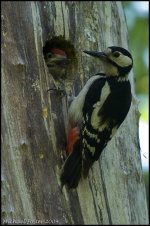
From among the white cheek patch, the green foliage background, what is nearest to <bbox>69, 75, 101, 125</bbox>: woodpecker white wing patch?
the white cheek patch

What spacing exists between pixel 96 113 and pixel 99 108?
0.18ft

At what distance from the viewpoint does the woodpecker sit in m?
5.84

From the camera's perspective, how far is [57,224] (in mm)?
4973

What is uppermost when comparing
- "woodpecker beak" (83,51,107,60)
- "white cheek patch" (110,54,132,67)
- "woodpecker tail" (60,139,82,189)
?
"woodpecker beak" (83,51,107,60)

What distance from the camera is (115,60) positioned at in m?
5.93

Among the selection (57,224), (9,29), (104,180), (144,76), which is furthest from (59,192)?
(144,76)

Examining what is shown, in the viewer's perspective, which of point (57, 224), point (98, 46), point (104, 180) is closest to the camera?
point (57, 224)

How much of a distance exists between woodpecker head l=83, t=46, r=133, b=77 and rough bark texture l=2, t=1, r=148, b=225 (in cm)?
11

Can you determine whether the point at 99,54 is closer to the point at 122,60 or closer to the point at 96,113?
the point at 122,60

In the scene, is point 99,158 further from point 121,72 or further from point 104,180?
point 121,72

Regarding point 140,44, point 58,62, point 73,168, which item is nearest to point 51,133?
point 73,168

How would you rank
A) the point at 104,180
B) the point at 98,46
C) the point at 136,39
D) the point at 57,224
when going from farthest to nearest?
1. the point at 136,39
2. the point at 98,46
3. the point at 104,180
4. the point at 57,224

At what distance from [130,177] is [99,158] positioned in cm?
36

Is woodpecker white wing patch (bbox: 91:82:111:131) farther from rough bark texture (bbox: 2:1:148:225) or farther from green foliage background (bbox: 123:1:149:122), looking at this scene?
green foliage background (bbox: 123:1:149:122)
